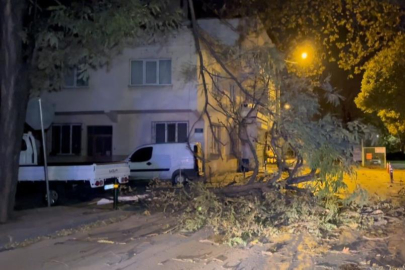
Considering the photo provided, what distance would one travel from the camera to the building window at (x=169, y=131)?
25.3 m

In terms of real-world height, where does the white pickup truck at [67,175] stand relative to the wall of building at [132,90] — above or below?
below

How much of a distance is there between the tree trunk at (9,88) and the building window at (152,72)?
44.5 ft

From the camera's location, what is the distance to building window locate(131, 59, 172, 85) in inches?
960

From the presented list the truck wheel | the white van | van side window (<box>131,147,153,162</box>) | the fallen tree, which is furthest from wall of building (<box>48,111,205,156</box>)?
the fallen tree

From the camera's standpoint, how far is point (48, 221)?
1112 cm

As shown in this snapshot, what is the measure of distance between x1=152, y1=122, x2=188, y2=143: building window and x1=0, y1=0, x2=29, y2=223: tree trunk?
47.0 ft

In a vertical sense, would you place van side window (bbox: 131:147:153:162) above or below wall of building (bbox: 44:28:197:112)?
below

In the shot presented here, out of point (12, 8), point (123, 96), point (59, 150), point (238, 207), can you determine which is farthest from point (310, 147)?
point (59, 150)

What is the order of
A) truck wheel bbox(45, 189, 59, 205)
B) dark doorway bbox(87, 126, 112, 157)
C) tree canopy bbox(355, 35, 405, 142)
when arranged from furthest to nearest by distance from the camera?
dark doorway bbox(87, 126, 112, 157), tree canopy bbox(355, 35, 405, 142), truck wheel bbox(45, 189, 59, 205)

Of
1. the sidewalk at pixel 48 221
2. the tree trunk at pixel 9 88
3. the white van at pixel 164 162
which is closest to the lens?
the sidewalk at pixel 48 221

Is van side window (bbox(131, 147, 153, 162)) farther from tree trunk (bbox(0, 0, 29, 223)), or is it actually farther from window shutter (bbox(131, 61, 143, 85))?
tree trunk (bbox(0, 0, 29, 223))

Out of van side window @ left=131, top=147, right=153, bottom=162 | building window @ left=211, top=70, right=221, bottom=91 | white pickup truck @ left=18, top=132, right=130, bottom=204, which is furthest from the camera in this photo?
van side window @ left=131, top=147, right=153, bottom=162

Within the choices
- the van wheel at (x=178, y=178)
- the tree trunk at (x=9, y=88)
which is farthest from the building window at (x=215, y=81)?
the van wheel at (x=178, y=178)

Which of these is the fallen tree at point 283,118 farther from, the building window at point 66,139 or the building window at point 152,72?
the building window at point 66,139
